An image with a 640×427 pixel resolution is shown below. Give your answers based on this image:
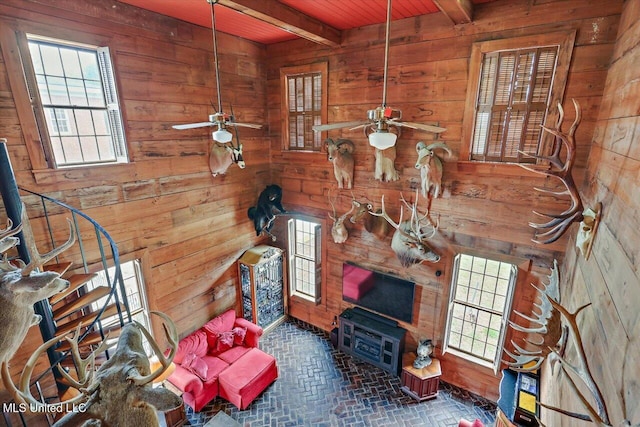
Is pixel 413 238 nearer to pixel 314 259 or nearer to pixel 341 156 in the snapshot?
pixel 341 156

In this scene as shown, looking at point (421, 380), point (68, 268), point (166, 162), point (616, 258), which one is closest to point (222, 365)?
point (68, 268)

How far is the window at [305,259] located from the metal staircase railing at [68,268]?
336 centimetres

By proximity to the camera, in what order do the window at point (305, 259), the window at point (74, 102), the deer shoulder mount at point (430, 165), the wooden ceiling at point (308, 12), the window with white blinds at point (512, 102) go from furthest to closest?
1. the window at point (305, 259)
2. the deer shoulder mount at point (430, 165)
3. the window with white blinds at point (512, 102)
4. the wooden ceiling at point (308, 12)
5. the window at point (74, 102)

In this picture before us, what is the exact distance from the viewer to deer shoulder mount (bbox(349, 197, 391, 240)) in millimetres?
5285

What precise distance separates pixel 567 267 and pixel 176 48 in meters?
6.01

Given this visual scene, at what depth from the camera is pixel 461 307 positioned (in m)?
5.16

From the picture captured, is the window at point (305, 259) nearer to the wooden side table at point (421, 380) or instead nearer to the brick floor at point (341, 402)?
the brick floor at point (341, 402)

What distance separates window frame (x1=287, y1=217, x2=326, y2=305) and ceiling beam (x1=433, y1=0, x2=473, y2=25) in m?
3.76

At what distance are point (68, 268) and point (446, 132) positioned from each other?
516 cm

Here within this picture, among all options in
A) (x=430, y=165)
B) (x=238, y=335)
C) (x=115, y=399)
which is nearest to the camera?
(x=115, y=399)

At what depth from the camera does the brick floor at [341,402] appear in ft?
15.5

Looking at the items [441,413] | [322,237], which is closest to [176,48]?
[322,237]

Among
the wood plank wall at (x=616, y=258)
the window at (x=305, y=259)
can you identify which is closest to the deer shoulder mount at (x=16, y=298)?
the wood plank wall at (x=616, y=258)

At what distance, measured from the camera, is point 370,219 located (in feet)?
17.5
